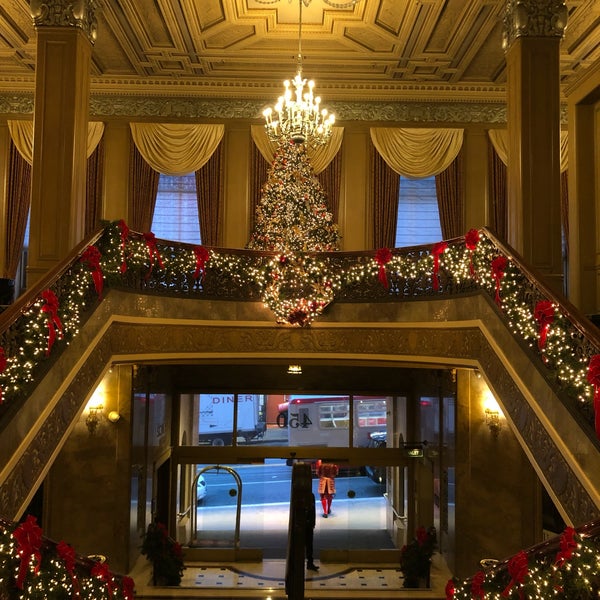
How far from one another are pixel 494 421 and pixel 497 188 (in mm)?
4907

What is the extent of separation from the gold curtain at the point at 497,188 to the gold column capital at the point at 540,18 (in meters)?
4.13

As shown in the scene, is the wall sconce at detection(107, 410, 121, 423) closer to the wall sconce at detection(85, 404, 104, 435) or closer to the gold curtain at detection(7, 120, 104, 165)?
the wall sconce at detection(85, 404, 104, 435)

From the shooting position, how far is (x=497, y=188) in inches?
476

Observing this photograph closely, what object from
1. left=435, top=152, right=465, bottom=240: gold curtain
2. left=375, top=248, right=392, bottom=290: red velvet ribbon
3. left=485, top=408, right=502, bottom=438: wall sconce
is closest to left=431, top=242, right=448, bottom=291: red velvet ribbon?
left=375, top=248, right=392, bottom=290: red velvet ribbon

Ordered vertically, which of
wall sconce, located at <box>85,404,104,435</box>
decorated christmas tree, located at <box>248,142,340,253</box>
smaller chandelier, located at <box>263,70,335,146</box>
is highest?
smaller chandelier, located at <box>263,70,335,146</box>

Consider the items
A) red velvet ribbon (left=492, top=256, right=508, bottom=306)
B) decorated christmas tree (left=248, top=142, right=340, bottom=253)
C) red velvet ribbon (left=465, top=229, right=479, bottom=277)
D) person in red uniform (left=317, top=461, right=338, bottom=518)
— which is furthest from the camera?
person in red uniform (left=317, top=461, right=338, bottom=518)

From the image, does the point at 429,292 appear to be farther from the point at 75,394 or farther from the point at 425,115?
the point at 425,115

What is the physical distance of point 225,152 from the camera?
39.9ft

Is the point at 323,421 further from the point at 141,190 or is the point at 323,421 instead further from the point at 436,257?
the point at 141,190

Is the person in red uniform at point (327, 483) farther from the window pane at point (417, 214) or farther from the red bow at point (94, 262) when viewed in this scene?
the red bow at point (94, 262)

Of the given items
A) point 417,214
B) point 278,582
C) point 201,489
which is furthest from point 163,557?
point 417,214

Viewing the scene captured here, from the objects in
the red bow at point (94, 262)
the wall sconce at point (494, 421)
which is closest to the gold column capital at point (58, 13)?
the red bow at point (94, 262)

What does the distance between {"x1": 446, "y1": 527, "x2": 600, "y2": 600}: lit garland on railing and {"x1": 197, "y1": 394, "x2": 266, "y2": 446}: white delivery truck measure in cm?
780

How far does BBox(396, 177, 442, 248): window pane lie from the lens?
1228cm
